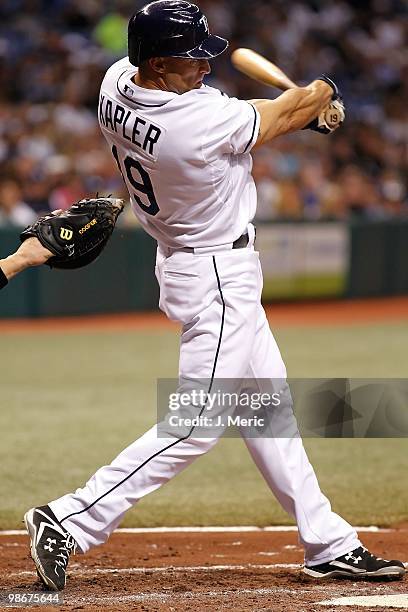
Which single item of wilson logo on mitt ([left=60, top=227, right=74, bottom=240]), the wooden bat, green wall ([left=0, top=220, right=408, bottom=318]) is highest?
the wooden bat

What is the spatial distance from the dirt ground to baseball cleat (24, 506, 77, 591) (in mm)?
105

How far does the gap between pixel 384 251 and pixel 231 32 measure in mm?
4412

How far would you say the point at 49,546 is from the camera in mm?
3771

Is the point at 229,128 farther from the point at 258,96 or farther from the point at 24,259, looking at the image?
the point at 258,96

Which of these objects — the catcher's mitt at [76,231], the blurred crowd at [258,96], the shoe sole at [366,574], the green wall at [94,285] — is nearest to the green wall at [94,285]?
the green wall at [94,285]

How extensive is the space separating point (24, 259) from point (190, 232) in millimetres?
569

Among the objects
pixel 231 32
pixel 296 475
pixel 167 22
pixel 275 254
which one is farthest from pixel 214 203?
pixel 231 32

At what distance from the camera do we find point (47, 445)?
22.2ft

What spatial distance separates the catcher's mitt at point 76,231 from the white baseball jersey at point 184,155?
0.14 m

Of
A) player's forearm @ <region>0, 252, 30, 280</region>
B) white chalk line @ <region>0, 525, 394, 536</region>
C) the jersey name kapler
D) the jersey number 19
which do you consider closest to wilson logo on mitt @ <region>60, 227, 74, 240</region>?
player's forearm @ <region>0, 252, 30, 280</region>

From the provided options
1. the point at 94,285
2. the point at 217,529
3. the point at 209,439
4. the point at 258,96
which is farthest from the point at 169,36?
the point at 258,96

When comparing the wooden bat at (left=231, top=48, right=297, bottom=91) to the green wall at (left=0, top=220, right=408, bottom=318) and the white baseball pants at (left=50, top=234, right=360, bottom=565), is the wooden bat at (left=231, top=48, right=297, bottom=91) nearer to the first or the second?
the white baseball pants at (left=50, top=234, right=360, bottom=565)

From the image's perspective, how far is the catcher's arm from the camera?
3797 millimetres

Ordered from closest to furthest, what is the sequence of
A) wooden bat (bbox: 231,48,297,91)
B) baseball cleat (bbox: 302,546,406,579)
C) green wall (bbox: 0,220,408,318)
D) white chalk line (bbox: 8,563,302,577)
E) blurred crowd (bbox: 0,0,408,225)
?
baseball cleat (bbox: 302,546,406,579) → white chalk line (bbox: 8,563,302,577) → wooden bat (bbox: 231,48,297,91) → green wall (bbox: 0,220,408,318) → blurred crowd (bbox: 0,0,408,225)
